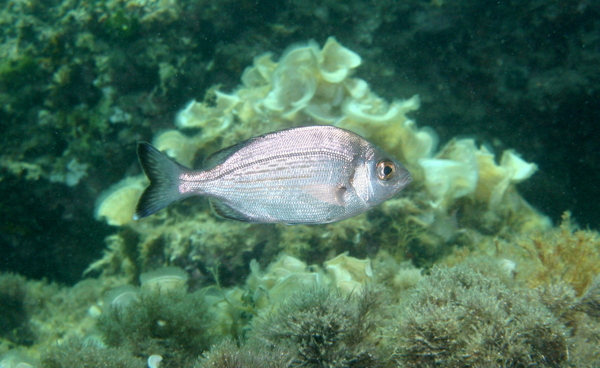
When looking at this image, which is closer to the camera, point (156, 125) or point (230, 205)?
point (230, 205)

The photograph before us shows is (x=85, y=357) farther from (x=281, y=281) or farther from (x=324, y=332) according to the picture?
(x=324, y=332)

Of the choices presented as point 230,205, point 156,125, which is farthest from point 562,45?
point 156,125

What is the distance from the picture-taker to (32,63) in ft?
22.6

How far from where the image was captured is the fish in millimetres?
2191

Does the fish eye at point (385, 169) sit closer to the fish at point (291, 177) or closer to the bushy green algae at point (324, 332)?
the fish at point (291, 177)

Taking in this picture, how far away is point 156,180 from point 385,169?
1582 millimetres

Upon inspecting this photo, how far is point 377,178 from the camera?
2.19 meters

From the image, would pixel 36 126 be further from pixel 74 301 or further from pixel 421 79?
pixel 421 79

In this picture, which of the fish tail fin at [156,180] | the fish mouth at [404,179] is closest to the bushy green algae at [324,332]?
the fish mouth at [404,179]

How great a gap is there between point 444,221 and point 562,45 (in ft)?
16.2

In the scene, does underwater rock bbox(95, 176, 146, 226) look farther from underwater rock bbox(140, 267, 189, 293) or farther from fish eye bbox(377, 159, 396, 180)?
fish eye bbox(377, 159, 396, 180)

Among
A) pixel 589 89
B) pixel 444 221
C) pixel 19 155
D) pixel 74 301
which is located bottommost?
pixel 74 301

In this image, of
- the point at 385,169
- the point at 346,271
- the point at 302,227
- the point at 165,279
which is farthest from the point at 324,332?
the point at 165,279

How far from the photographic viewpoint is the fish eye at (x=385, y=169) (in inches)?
86.1
